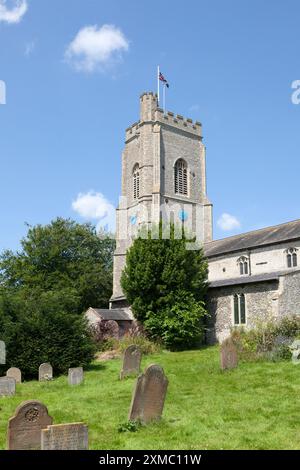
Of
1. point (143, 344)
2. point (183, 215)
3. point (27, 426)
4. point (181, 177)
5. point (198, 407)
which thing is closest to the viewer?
point (27, 426)

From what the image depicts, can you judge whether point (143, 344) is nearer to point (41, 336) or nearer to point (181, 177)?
point (41, 336)

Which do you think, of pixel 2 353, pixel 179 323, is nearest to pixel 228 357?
pixel 2 353

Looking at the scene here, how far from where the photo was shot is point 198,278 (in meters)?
26.0

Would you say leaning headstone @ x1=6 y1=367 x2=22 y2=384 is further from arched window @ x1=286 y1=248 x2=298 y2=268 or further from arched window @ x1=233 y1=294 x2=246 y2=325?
arched window @ x1=286 y1=248 x2=298 y2=268

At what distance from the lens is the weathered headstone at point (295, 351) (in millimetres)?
14906

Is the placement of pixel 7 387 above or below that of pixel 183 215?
below

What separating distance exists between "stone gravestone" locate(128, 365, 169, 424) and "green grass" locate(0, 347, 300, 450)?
249 mm

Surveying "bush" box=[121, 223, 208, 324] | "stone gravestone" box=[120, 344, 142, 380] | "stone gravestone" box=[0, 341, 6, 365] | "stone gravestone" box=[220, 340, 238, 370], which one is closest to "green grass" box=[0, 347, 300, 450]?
"stone gravestone" box=[220, 340, 238, 370]

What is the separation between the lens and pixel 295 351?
15.3m

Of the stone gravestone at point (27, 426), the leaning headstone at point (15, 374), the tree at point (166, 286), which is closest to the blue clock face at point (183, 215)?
the tree at point (166, 286)

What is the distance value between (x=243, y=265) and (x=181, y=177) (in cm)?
1344

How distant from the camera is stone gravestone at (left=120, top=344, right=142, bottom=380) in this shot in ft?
50.0

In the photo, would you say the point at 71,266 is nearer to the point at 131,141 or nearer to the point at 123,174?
the point at 123,174
